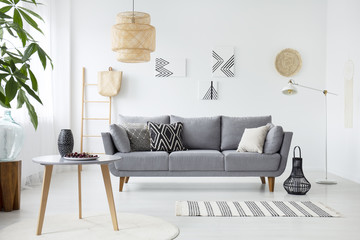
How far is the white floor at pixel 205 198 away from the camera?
3176 mm

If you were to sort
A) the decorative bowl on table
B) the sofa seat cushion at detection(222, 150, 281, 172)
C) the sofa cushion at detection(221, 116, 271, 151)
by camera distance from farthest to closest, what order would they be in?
the sofa cushion at detection(221, 116, 271, 151)
the sofa seat cushion at detection(222, 150, 281, 172)
the decorative bowl on table

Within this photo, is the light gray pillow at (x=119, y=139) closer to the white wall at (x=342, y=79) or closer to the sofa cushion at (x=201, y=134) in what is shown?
the sofa cushion at (x=201, y=134)

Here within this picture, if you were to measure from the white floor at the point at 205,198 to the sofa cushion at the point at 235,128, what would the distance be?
536 millimetres

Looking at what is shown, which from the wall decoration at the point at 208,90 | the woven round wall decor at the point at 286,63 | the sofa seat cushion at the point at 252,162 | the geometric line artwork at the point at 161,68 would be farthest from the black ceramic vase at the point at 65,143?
the woven round wall decor at the point at 286,63

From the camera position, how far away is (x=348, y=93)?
6.02m

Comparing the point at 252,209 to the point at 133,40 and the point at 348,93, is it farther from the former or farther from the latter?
the point at 348,93

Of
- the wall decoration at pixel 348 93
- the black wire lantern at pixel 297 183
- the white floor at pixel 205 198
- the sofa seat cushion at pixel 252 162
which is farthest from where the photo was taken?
the wall decoration at pixel 348 93

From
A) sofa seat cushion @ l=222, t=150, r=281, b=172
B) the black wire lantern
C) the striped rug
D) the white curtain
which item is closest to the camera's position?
the striped rug

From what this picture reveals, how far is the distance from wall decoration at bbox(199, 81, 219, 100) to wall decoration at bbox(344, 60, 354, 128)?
201 cm

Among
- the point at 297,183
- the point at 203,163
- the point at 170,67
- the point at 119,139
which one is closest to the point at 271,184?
the point at 297,183

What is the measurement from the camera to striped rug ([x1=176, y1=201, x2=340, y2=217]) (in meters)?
3.71

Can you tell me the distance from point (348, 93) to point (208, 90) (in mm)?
2177

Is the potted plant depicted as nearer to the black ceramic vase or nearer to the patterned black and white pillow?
the black ceramic vase

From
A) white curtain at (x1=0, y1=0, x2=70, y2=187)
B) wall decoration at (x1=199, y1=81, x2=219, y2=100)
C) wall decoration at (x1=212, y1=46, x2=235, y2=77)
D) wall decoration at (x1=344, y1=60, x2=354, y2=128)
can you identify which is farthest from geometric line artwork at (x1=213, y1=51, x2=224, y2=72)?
white curtain at (x1=0, y1=0, x2=70, y2=187)
